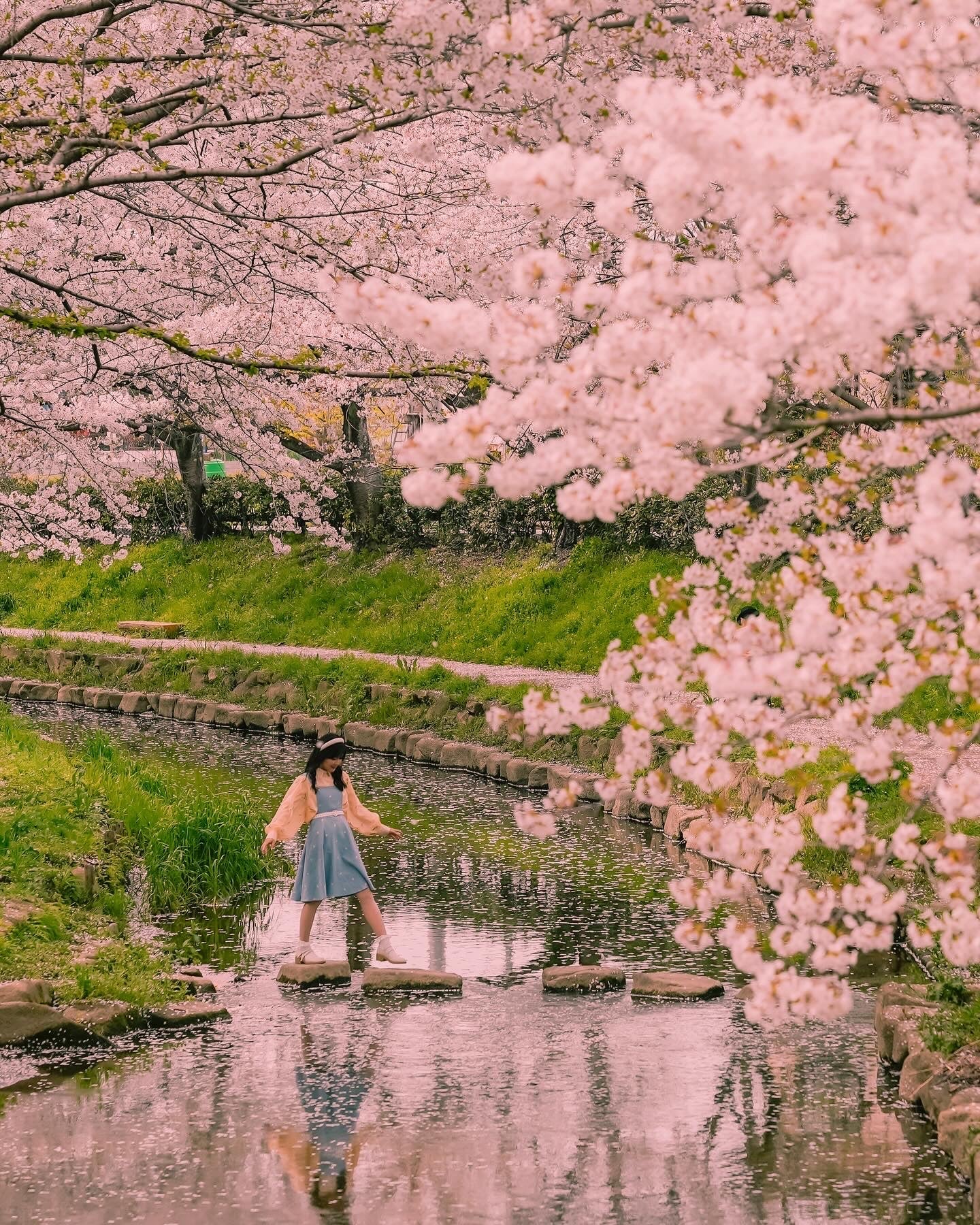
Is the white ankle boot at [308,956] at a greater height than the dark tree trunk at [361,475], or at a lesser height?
lesser

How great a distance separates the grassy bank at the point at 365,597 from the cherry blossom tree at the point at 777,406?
521 inches

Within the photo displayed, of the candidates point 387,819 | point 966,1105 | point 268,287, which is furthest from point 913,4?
point 387,819

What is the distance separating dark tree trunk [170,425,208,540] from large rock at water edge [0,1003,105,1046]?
1886 cm

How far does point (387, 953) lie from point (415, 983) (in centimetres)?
58

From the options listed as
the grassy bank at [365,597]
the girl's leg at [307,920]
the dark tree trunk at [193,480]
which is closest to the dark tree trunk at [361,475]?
the grassy bank at [365,597]

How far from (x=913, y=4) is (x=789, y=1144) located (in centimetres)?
447

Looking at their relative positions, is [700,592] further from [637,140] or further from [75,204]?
[75,204]

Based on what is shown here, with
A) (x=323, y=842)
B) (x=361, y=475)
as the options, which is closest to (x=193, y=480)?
(x=361, y=475)

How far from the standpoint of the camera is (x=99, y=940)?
9180 mm

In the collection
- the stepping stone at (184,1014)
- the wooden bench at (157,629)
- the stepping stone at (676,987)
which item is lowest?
the stepping stone at (184,1014)

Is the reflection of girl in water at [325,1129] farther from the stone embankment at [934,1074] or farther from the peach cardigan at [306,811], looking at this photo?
the stone embankment at [934,1074]

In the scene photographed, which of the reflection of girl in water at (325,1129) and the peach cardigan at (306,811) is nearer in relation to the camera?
the reflection of girl in water at (325,1129)

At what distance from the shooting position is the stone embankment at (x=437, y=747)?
1208cm

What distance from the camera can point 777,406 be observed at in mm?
4141
